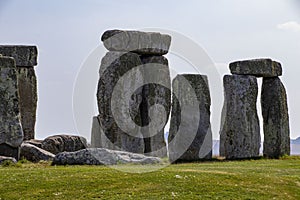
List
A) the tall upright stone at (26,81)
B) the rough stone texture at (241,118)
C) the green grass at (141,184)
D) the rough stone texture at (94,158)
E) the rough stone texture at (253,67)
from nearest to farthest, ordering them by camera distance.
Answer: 1. the green grass at (141,184)
2. the rough stone texture at (94,158)
3. the rough stone texture at (241,118)
4. the rough stone texture at (253,67)
5. the tall upright stone at (26,81)

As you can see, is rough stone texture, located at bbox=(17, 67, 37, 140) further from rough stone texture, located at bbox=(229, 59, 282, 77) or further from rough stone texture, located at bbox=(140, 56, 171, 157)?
rough stone texture, located at bbox=(229, 59, 282, 77)

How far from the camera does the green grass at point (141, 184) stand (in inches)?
867

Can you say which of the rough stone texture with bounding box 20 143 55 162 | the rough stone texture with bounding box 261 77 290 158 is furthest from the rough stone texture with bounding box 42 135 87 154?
the rough stone texture with bounding box 261 77 290 158

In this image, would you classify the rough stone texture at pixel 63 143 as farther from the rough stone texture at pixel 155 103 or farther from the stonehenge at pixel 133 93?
the rough stone texture at pixel 155 103

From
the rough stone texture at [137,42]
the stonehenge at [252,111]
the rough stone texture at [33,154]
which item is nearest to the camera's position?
the rough stone texture at [33,154]

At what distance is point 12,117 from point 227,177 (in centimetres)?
1088

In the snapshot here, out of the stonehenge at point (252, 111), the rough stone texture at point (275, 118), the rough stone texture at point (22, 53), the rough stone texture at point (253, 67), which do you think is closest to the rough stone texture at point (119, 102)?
the stonehenge at point (252, 111)

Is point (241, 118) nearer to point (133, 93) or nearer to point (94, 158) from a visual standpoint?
point (133, 93)

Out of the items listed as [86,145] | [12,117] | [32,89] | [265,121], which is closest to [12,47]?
[32,89]

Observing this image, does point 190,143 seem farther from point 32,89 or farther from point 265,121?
point 32,89

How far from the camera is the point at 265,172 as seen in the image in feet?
89.1

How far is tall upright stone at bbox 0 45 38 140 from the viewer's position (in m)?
42.2

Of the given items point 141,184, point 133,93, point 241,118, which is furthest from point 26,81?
point 141,184

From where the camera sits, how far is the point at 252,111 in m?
38.8
